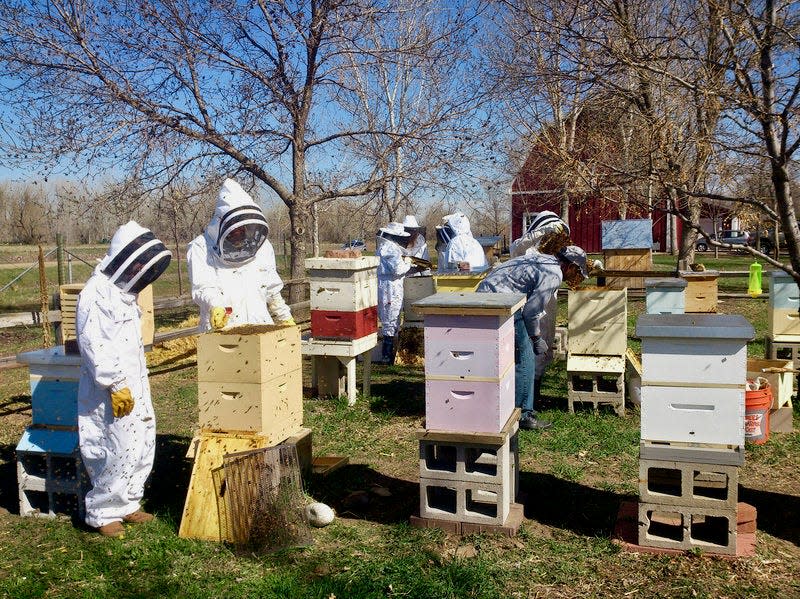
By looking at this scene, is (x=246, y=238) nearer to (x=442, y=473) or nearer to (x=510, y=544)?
(x=442, y=473)

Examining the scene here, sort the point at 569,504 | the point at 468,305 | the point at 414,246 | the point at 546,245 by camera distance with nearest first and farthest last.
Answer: the point at 468,305, the point at 569,504, the point at 546,245, the point at 414,246

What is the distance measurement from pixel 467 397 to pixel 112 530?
2.26m

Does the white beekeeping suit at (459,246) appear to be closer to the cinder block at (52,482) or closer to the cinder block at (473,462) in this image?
the cinder block at (473,462)

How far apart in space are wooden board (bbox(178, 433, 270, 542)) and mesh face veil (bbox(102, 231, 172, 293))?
1041 millimetres

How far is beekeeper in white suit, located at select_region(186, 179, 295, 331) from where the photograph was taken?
5.29 m

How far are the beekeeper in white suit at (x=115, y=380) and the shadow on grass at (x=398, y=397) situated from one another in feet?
10.0

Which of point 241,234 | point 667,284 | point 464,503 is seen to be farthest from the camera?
point 667,284

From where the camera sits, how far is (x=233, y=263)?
18.2 feet

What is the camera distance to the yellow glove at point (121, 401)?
4188 mm

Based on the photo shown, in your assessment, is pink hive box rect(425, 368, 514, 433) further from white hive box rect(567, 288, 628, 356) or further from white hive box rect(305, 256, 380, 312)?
white hive box rect(305, 256, 380, 312)

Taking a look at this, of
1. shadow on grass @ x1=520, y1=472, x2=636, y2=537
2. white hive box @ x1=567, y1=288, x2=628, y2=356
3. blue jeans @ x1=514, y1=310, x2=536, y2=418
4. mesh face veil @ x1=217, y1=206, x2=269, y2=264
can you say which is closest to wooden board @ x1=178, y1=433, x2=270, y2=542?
mesh face veil @ x1=217, y1=206, x2=269, y2=264

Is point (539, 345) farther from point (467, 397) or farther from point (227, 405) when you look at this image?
point (227, 405)

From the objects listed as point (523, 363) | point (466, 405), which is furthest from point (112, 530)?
point (523, 363)

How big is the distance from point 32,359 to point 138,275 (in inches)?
41.3
